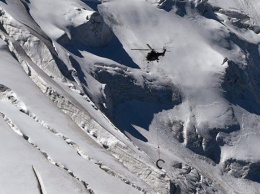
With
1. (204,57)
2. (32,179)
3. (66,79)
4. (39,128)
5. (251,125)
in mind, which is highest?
(32,179)

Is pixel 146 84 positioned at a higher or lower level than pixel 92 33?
lower

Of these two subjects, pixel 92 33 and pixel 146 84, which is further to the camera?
pixel 146 84

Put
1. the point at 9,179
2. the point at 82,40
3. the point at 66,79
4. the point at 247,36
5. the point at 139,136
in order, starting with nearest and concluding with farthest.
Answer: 1. the point at 9,179
2. the point at 66,79
3. the point at 139,136
4. the point at 82,40
5. the point at 247,36

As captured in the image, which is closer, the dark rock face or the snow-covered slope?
the snow-covered slope

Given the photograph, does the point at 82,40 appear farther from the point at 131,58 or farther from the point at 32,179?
the point at 32,179

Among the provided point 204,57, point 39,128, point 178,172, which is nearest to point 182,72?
point 204,57

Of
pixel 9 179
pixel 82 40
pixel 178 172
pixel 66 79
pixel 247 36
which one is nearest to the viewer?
pixel 9 179

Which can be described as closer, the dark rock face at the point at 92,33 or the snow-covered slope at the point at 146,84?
the snow-covered slope at the point at 146,84

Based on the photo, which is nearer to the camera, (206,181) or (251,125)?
(206,181)
